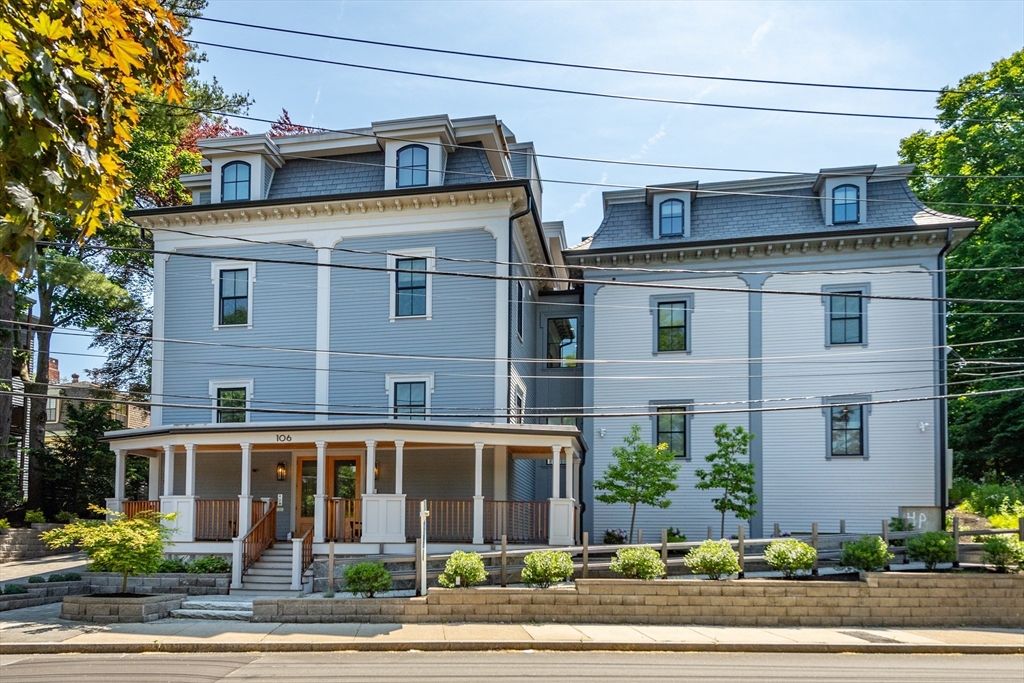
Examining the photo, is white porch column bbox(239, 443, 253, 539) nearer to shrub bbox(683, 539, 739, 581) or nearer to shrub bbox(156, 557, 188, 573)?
shrub bbox(156, 557, 188, 573)

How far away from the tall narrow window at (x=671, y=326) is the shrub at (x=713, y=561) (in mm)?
9644

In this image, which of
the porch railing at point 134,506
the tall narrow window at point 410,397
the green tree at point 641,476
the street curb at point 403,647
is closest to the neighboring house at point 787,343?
the green tree at point 641,476

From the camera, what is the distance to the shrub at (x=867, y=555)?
1759 cm

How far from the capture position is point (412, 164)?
24.5 m

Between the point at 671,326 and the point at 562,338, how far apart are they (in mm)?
4946

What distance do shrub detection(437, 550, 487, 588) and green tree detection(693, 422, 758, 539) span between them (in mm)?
8516

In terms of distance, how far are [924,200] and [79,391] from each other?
3418 cm

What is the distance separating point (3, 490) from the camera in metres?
28.6

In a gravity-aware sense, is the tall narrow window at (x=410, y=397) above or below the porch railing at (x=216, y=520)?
above

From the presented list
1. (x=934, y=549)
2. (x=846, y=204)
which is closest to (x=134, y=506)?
(x=934, y=549)

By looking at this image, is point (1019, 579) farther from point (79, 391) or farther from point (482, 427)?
point (79, 391)

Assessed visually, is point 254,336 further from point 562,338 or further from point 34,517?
point 34,517

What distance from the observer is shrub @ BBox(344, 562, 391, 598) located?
16734mm

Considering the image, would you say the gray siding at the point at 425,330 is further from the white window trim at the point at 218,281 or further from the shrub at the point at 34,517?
the shrub at the point at 34,517
